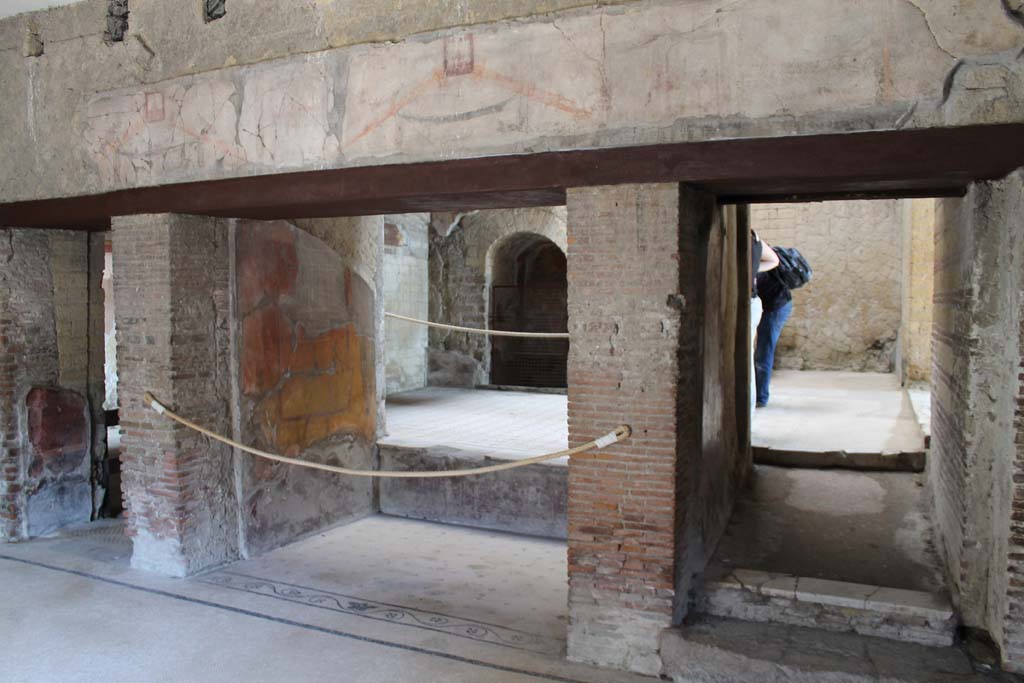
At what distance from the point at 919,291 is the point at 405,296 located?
596 cm

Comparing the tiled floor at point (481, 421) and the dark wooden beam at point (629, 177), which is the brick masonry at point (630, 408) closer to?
the dark wooden beam at point (629, 177)

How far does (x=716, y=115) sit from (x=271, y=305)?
3093mm

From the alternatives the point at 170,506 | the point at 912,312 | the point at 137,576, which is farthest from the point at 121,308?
the point at 912,312

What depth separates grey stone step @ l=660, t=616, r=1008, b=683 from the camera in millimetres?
3152

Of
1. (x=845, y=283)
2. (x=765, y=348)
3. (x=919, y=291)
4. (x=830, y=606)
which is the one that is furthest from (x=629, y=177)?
(x=845, y=283)

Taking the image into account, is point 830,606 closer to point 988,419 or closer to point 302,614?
point 988,419

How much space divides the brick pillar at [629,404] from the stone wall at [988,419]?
1149 millimetres

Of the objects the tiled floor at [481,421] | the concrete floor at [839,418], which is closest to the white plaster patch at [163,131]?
the tiled floor at [481,421]

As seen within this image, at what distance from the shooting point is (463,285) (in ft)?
35.1

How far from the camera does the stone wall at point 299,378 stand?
5008 mm

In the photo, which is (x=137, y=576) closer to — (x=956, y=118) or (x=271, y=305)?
(x=271, y=305)

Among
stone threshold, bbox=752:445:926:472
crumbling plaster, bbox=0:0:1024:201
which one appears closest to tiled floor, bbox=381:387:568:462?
stone threshold, bbox=752:445:926:472

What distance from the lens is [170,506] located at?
184 inches

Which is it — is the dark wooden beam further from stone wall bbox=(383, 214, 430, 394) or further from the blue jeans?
stone wall bbox=(383, 214, 430, 394)
